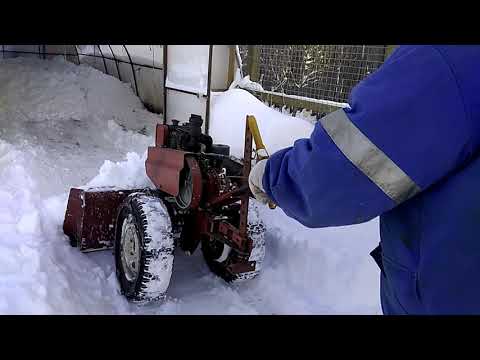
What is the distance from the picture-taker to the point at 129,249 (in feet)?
11.4

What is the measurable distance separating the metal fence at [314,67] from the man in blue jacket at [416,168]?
3.86m

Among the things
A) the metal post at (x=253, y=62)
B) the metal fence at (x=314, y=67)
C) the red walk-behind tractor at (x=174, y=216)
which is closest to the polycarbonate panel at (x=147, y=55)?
the metal post at (x=253, y=62)

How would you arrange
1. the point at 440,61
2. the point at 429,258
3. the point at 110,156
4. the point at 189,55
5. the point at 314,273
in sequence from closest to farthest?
the point at 440,61, the point at 429,258, the point at 314,273, the point at 189,55, the point at 110,156

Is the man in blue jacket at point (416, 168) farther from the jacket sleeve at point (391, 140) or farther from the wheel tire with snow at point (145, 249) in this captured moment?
the wheel tire with snow at point (145, 249)

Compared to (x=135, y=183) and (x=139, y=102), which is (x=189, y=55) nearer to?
(x=135, y=183)

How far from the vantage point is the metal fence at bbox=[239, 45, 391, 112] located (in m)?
5.22

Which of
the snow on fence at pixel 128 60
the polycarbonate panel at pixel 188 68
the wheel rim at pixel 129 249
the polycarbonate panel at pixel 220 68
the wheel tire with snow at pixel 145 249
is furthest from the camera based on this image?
the snow on fence at pixel 128 60

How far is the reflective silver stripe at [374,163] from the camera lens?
3.83 feet

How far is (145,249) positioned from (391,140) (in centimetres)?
224

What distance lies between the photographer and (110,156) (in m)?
8.00

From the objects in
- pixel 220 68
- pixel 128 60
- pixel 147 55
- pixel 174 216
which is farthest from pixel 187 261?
pixel 128 60

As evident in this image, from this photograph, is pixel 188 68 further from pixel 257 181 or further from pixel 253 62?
pixel 257 181
